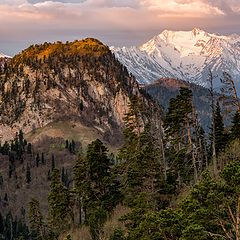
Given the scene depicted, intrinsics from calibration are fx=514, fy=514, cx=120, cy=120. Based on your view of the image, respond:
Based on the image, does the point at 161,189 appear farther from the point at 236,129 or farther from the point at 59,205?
the point at 59,205

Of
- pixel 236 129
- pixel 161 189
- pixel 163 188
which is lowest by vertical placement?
pixel 163 188

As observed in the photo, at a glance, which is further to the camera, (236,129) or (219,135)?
(219,135)

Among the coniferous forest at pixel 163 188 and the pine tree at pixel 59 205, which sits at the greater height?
the coniferous forest at pixel 163 188

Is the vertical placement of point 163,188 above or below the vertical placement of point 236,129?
below

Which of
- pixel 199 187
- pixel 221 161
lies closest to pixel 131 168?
pixel 221 161

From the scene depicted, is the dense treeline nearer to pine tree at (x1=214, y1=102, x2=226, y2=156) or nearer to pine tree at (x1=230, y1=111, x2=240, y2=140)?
pine tree at (x1=230, y1=111, x2=240, y2=140)

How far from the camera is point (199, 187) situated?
97.4ft

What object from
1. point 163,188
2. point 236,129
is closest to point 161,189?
point 163,188

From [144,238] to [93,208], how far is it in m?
31.5

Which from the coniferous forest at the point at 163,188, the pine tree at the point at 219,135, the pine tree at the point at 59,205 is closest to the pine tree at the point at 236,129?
the coniferous forest at the point at 163,188

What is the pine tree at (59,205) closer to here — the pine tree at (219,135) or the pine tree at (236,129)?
the pine tree at (219,135)

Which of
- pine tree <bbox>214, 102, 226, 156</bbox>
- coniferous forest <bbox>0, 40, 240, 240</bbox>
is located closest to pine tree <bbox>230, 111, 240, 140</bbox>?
coniferous forest <bbox>0, 40, 240, 240</bbox>

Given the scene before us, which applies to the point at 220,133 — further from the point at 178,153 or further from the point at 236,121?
the point at 178,153

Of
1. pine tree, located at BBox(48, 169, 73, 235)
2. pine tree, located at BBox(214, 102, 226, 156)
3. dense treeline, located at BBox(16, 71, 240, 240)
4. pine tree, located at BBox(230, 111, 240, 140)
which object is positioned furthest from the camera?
pine tree, located at BBox(214, 102, 226, 156)
